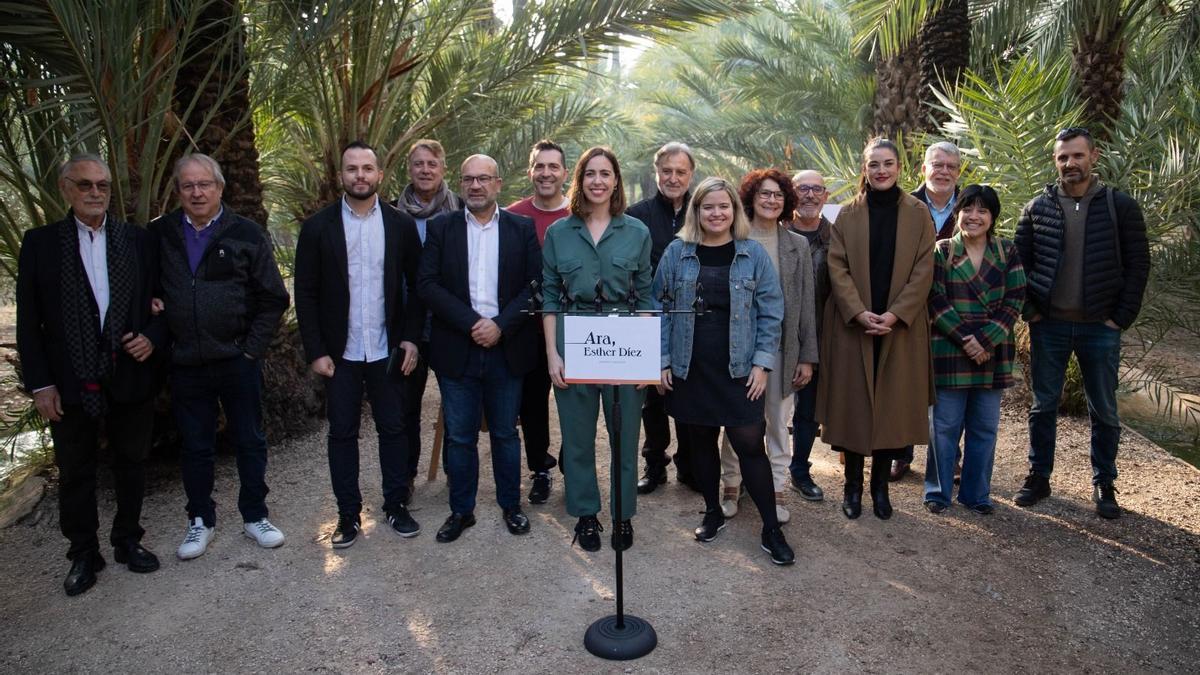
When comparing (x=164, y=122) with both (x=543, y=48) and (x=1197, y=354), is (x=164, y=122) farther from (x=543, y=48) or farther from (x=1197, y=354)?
(x=1197, y=354)

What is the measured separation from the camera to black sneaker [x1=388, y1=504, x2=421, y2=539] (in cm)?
480

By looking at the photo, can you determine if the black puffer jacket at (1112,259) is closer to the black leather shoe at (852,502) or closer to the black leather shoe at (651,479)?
the black leather shoe at (852,502)

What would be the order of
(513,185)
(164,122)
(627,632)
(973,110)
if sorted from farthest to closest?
(513,185), (973,110), (164,122), (627,632)

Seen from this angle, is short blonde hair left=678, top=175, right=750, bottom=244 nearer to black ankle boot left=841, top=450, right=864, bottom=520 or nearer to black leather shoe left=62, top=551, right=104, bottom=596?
black ankle boot left=841, top=450, right=864, bottom=520

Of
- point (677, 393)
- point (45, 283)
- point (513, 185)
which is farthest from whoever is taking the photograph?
point (513, 185)

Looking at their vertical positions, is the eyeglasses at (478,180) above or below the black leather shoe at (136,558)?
above

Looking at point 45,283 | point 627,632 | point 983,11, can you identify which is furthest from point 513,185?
point 627,632

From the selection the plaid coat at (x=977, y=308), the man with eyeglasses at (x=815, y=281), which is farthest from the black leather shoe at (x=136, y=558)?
the plaid coat at (x=977, y=308)

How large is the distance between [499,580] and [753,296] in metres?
1.81

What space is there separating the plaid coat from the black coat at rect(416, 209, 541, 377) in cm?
227

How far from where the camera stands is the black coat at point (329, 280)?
451 centimetres

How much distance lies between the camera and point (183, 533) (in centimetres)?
495

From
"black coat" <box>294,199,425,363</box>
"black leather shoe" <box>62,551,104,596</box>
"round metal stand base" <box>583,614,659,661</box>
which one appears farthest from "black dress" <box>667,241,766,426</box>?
"black leather shoe" <box>62,551,104,596</box>

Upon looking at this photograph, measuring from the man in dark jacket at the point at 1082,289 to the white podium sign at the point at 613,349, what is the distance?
2755mm
